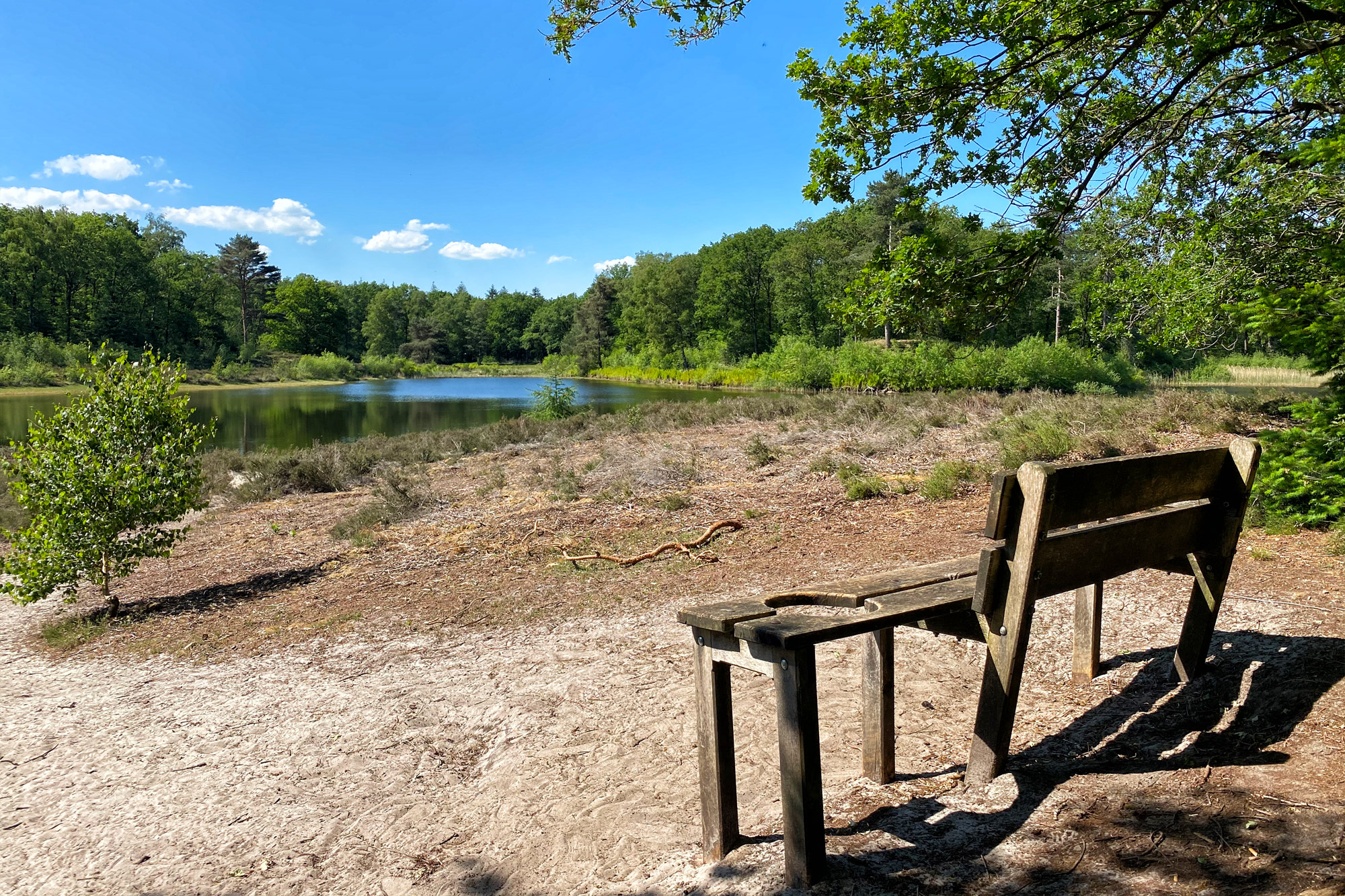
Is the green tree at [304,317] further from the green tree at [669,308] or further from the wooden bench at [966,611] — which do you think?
the wooden bench at [966,611]

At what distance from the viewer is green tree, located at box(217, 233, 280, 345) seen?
98.9 metres

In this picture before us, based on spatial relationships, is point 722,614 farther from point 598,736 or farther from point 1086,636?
point 1086,636

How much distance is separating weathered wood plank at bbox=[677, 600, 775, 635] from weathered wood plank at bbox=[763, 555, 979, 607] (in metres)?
0.19

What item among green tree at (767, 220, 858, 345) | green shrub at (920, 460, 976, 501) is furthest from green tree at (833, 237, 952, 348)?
green tree at (767, 220, 858, 345)

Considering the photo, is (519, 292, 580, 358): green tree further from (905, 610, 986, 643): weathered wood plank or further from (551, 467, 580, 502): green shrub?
(905, 610, 986, 643): weathered wood plank

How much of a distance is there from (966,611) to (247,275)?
11289 centimetres

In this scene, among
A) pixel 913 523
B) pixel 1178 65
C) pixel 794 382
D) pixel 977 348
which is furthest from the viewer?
pixel 794 382

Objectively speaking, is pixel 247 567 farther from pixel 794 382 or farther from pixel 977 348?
pixel 794 382

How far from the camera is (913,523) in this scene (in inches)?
346

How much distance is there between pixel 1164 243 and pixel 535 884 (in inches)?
442

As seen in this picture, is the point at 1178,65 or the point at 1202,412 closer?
the point at 1178,65

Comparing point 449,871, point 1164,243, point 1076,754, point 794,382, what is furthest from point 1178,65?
point 794,382

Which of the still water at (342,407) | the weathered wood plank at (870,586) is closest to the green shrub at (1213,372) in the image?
the still water at (342,407)

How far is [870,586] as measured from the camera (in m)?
3.31
